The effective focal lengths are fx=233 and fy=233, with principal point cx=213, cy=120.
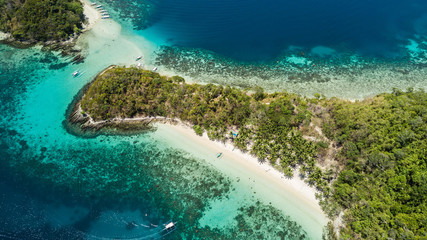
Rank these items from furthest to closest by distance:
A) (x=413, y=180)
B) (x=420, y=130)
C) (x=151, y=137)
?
(x=151, y=137), (x=420, y=130), (x=413, y=180)

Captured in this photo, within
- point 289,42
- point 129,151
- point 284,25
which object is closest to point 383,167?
point 129,151

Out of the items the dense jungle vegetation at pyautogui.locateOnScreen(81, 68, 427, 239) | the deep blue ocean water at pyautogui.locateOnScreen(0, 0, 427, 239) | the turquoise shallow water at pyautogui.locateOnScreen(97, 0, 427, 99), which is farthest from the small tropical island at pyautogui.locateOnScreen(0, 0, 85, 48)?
the dense jungle vegetation at pyautogui.locateOnScreen(81, 68, 427, 239)

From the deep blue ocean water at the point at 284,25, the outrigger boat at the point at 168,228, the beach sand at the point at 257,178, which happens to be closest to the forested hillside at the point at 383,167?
the beach sand at the point at 257,178

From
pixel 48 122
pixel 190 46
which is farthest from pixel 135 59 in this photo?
pixel 48 122

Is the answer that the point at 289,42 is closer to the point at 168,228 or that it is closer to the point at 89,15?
the point at 168,228

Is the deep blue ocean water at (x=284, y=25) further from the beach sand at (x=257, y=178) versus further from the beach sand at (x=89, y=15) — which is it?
the beach sand at (x=257, y=178)

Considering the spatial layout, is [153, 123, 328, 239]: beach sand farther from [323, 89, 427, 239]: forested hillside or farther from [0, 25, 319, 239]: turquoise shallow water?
[323, 89, 427, 239]: forested hillside

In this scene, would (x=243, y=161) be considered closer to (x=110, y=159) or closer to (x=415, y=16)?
(x=110, y=159)
